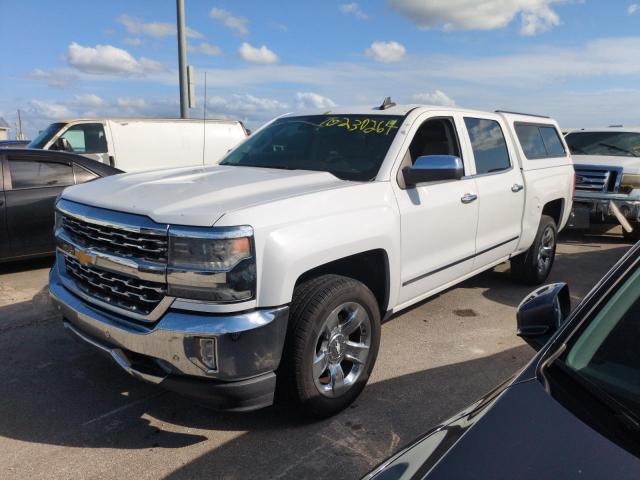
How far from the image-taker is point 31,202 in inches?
247

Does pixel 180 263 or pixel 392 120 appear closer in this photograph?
pixel 180 263

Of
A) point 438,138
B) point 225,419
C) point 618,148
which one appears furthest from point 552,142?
point 225,419

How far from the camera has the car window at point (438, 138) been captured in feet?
14.0

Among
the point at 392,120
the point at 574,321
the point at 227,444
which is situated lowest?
the point at 227,444

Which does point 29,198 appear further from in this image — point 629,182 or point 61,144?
point 629,182

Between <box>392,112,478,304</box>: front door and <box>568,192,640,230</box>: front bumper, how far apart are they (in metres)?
5.01

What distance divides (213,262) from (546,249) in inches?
184

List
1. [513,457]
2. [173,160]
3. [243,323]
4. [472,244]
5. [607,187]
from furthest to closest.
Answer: [173,160] → [607,187] → [472,244] → [243,323] → [513,457]

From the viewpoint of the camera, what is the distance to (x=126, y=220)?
2789 mm

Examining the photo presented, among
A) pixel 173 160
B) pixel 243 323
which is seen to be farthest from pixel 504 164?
pixel 173 160

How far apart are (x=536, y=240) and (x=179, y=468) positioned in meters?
4.43

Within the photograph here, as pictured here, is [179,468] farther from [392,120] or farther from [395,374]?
[392,120]

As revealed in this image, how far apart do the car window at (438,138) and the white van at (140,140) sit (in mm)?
5914

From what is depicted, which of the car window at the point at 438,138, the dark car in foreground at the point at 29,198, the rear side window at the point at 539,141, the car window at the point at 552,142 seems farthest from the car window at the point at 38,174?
the car window at the point at 552,142
